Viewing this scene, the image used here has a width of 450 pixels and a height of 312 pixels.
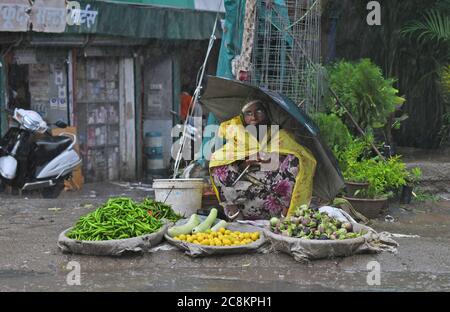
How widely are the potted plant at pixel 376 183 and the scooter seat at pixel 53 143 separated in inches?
163

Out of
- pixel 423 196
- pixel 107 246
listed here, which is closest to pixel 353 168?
pixel 423 196

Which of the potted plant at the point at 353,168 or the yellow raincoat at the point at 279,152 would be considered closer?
the yellow raincoat at the point at 279,152

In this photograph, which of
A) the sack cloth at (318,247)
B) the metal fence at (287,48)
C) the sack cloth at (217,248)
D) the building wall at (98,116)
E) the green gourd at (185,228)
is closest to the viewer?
the sack cloth at (318,247)

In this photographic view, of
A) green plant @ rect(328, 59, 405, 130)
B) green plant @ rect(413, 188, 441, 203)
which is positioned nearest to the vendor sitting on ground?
green plant @ rect(328, 59, 405, 130)

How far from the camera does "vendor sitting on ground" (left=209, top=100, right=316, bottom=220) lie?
773 cm

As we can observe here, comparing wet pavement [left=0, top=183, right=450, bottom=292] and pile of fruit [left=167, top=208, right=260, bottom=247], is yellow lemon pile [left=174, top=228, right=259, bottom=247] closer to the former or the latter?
pile of fruit [left=167, top=208, right=260, bottom=247]

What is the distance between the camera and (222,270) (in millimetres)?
6562

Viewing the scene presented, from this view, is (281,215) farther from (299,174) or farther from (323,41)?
(323,41)

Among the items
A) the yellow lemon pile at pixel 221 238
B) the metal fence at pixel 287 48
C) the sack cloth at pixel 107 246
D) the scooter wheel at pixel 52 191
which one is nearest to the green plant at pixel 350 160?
the metal fence at pixel 287 48

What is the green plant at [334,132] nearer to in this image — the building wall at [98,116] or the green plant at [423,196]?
the green plant at [423,196]

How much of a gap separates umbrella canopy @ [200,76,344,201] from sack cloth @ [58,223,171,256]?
1885 millimetres

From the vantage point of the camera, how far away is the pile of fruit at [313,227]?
264 inches

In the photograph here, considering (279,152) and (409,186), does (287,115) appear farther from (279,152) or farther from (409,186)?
(409,186)
